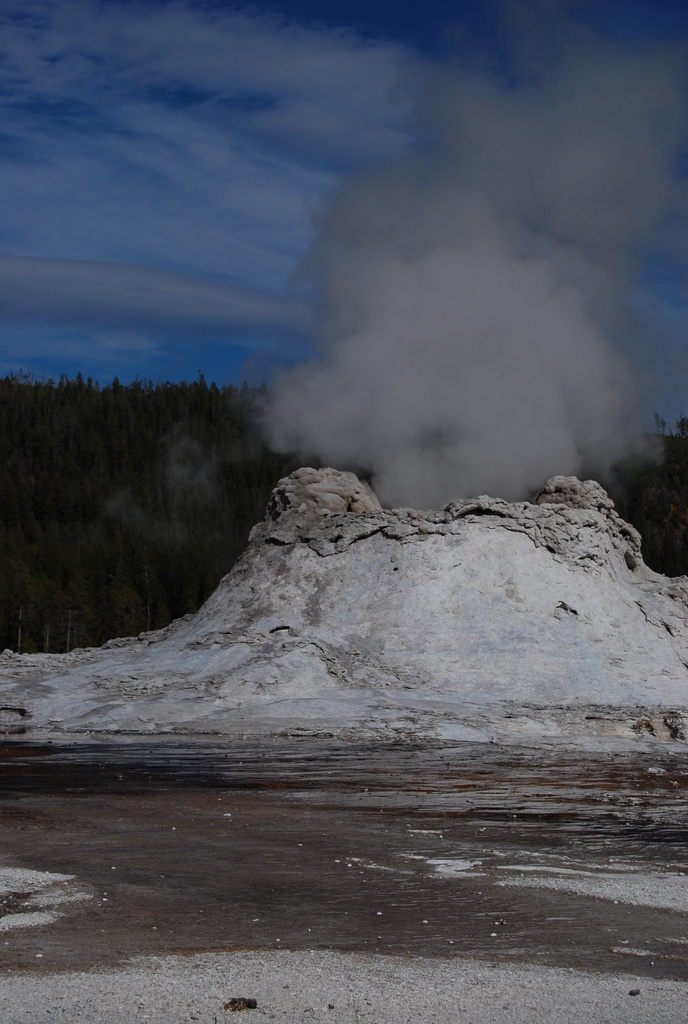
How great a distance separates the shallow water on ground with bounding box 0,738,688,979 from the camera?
817 centimetres

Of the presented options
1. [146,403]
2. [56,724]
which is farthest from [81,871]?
[146,403]

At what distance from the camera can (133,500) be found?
385 feet

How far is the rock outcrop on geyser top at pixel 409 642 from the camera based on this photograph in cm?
2666

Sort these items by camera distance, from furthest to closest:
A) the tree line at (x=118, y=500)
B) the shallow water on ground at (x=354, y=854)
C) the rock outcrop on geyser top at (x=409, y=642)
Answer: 1. the tree line at (x=118, y=500)
2. the rock outcrop on geyser top at (x=409, y=642)
3. the shallow water on ground at (x=354, y=854)

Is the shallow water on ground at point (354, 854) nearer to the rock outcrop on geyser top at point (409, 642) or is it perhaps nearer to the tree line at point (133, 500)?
the rock outcrop on geyser top at point (409, 642)

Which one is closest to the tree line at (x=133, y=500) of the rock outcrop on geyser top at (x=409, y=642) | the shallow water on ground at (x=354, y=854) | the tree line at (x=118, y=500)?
the tree line at (x=118, y=500)

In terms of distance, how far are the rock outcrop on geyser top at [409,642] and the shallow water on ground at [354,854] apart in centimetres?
456

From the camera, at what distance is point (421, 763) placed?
21578mm

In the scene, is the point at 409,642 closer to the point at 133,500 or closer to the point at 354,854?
the point at 354,854

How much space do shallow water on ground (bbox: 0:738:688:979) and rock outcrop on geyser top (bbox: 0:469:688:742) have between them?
15.0 ft

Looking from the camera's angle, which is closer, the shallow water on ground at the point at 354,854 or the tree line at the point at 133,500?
the shallow water on ground at the point at 354,854

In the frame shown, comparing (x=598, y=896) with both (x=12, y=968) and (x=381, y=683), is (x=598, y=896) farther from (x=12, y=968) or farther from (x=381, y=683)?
(x=381, y=683)

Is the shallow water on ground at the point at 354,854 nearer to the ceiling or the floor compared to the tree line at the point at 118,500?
nearer to the floor

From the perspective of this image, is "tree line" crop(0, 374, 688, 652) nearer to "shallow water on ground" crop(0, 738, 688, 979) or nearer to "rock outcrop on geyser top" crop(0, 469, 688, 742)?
"rock outcrop on geyser top" crop(0, 469, 688, 742)
